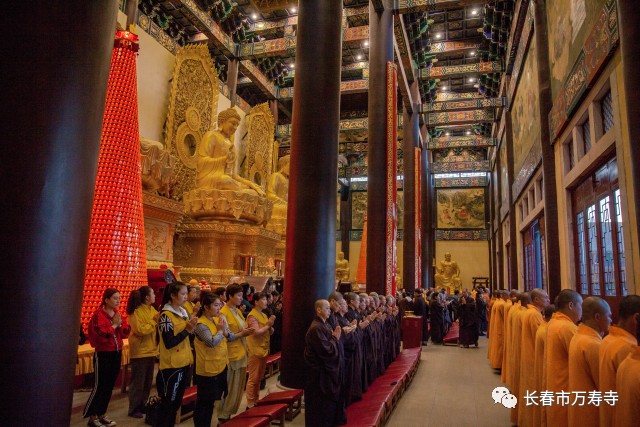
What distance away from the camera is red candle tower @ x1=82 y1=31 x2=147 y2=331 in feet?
13.6

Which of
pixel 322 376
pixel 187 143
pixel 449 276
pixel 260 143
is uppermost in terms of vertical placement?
pixel 260 143

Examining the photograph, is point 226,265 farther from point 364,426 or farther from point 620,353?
point 620,353

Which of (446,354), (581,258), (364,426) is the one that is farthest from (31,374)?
(446,354)

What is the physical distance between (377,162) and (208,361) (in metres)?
6.22

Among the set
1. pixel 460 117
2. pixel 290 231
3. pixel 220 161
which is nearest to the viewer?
pixel 290 231

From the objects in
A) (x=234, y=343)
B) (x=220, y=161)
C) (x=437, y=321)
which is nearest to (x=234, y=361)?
(x=234, y=343)

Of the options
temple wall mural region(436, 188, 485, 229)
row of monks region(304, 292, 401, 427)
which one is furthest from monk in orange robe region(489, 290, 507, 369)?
temple wall mural region(436, 188, 485, 229)

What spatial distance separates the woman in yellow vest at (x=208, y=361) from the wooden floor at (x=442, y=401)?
0.74 meters

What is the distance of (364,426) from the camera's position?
3.31m

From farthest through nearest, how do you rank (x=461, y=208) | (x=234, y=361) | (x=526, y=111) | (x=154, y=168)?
(x=461, y=208)
(x=526, y=111)
(x=154, y=168)
(x=234, y=361)

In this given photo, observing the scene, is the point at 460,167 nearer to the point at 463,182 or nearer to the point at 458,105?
the point at 463,182

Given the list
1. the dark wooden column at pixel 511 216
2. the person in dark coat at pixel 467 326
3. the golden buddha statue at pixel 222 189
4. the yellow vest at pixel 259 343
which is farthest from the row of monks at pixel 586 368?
the dark wooden column at pixel 511 216

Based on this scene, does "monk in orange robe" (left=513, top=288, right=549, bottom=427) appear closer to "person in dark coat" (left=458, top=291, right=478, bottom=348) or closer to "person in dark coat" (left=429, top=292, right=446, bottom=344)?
"person in dark coat" (left=458, top=291, right=478, bottom=348)

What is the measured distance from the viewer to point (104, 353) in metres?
3.73
